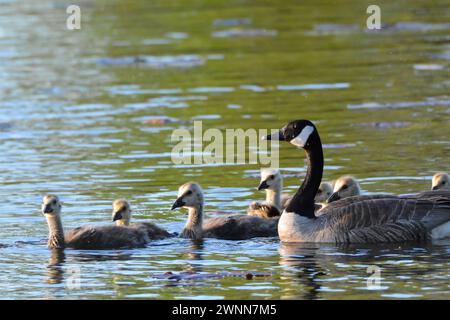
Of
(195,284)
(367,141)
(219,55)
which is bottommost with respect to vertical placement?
(195,284)

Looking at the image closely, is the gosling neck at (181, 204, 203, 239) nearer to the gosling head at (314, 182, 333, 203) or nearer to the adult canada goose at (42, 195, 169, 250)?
the adult canada goose at (42, 195, 169, 250)

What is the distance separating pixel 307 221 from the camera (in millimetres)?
16359

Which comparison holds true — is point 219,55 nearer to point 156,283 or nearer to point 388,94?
point 388,94

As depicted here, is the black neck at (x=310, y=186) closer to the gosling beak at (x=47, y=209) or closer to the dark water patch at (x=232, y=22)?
the gosling beak at (x=47, y=209)

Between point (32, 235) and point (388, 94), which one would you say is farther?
point (388, 94)

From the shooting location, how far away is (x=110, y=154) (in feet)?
73.2

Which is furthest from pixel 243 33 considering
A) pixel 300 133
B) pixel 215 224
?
pixel 215 224

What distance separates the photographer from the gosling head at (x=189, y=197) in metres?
16.8

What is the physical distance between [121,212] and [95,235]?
71 cm

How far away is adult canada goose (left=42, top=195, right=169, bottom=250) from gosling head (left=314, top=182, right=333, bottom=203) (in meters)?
3.43

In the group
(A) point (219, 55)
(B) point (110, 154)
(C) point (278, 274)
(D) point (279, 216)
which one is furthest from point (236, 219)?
(A) point (219, 55)

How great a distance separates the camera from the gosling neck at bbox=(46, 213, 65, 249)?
1625 cm

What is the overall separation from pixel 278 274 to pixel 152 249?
2.45 m

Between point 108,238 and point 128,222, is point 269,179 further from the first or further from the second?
point 108,238
